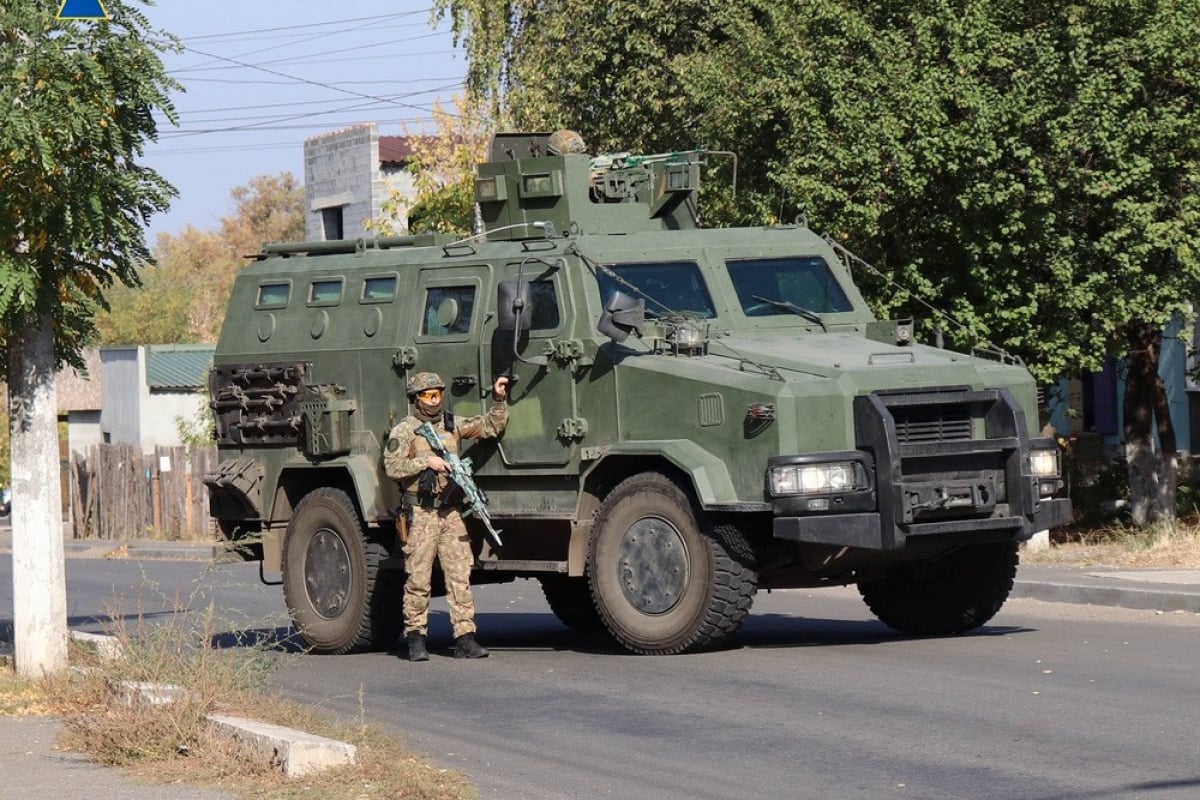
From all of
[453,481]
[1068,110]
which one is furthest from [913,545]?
[1068,110]

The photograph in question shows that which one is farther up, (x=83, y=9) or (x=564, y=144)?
(x=83, y=9)

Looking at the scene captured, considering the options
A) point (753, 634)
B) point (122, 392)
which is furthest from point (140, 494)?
point (753, 634)

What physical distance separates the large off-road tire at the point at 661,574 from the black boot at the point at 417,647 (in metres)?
1.34

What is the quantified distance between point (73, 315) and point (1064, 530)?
545 inches

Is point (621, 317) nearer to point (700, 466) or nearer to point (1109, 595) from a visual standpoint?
point (700, 466)

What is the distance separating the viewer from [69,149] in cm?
1173

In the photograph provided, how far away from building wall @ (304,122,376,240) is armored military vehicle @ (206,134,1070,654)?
95.1 feet

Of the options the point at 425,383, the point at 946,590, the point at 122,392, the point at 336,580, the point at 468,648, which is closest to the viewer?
the point at 425,383

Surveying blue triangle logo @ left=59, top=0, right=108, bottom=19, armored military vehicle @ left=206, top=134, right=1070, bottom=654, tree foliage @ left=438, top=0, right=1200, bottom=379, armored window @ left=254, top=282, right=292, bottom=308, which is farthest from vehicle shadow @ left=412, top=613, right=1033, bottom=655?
tree foliage @ left=438, top=0, right=1200, bottom=379

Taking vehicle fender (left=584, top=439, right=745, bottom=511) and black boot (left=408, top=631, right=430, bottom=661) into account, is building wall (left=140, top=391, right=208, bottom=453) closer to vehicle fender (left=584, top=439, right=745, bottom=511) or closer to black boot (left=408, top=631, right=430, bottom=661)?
black boot (left=408, top=631, right=430, bottom=661)

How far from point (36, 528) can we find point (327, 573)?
2.95m

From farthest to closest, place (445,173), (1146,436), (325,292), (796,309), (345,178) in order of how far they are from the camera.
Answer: (345,178)
(445,173)
(1146,436)
(325,292)
(796,309)

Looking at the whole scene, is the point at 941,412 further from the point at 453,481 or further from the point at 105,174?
the point at 105,174

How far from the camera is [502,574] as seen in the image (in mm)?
14273
